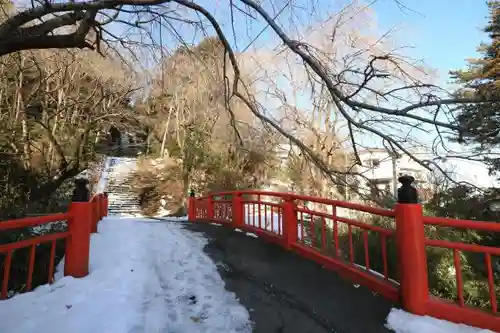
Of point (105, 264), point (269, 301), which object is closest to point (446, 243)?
point (269, 301)

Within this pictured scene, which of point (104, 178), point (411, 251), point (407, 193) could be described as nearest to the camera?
point (411, 251)

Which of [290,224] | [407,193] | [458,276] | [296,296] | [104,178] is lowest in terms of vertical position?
[296,296]

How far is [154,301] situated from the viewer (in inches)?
145

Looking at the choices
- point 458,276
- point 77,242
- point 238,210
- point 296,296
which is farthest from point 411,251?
point 238,210

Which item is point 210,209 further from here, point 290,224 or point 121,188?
point 121,188

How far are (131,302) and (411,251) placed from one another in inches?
105

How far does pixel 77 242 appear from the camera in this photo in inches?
160

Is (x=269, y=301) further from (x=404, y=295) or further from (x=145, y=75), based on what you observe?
(x=145, y=75)

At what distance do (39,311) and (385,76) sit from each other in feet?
12.0

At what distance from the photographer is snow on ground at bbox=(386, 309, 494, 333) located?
2679 mm

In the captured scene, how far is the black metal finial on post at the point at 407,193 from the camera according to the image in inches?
121

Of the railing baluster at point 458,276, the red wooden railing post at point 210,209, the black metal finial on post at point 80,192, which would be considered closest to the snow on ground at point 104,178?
the red wooden railing post at point 210,209

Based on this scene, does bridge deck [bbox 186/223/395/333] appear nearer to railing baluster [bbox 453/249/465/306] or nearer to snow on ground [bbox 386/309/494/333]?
snow on ground [bbox 386/309/494/333]

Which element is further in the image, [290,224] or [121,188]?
[121,188]
